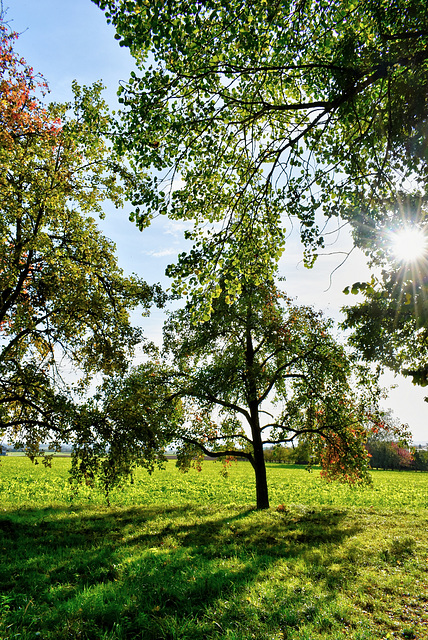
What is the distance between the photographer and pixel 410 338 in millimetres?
11125

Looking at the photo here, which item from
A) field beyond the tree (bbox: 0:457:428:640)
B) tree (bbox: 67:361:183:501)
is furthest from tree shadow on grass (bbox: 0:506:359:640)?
tree (bbox: 67:361:183:501)

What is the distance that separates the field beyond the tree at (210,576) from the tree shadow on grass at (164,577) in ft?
0.09

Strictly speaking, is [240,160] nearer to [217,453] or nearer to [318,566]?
[318,566]

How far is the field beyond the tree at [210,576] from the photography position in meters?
5.18

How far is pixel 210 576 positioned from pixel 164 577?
0.94 meters

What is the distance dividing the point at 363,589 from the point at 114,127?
1033 centimetres

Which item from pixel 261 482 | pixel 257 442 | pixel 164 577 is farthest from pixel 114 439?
pixel 261 482

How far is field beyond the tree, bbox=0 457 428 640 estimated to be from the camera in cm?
518

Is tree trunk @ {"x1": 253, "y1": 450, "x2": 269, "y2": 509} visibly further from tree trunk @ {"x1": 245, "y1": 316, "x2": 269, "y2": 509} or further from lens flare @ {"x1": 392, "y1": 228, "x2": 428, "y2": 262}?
lens flare @ {"x1": 392, "y1": 228, "x2": 428, "y2": 262}

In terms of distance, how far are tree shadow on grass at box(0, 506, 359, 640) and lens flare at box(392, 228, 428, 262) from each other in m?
6.11

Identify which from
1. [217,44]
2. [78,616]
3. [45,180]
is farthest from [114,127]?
[78,616]

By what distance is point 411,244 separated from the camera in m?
6.18

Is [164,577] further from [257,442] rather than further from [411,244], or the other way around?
[257,442]

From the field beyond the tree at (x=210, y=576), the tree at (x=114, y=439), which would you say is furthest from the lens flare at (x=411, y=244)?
the tree at (x=114, y=439)
